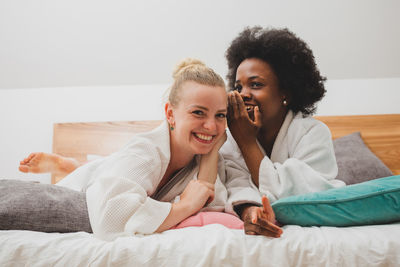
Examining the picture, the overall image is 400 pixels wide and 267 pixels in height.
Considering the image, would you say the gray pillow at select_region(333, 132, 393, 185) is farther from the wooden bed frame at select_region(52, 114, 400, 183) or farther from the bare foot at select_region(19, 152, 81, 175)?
the bare foot at select_region(19, 152, 81, 175)

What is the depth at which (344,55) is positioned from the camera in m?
2.26

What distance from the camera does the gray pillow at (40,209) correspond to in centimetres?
76

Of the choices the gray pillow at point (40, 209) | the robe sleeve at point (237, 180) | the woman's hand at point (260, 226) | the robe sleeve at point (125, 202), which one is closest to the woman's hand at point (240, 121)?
the robe sleeve at point (237, 180)

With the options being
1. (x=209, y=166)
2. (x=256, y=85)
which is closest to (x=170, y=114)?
(x=209, y=166)

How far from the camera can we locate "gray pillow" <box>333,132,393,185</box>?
168 cm

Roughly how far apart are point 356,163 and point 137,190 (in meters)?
1.42

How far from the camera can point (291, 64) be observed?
1.51 m

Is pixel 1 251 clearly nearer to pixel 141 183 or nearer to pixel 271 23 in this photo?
pixel 141 183

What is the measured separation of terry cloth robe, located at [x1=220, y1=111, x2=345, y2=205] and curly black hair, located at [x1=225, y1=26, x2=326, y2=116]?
0.12 metres

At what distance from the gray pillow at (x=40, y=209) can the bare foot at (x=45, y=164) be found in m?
0.76

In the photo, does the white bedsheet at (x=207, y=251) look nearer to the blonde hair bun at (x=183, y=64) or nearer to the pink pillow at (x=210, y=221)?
the pink pillow at (x=210, y=221)

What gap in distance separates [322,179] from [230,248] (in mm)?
553

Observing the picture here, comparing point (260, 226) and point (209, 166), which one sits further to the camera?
point (209, 166)

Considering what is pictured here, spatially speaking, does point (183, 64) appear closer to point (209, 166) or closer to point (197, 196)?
point (209, 166)
